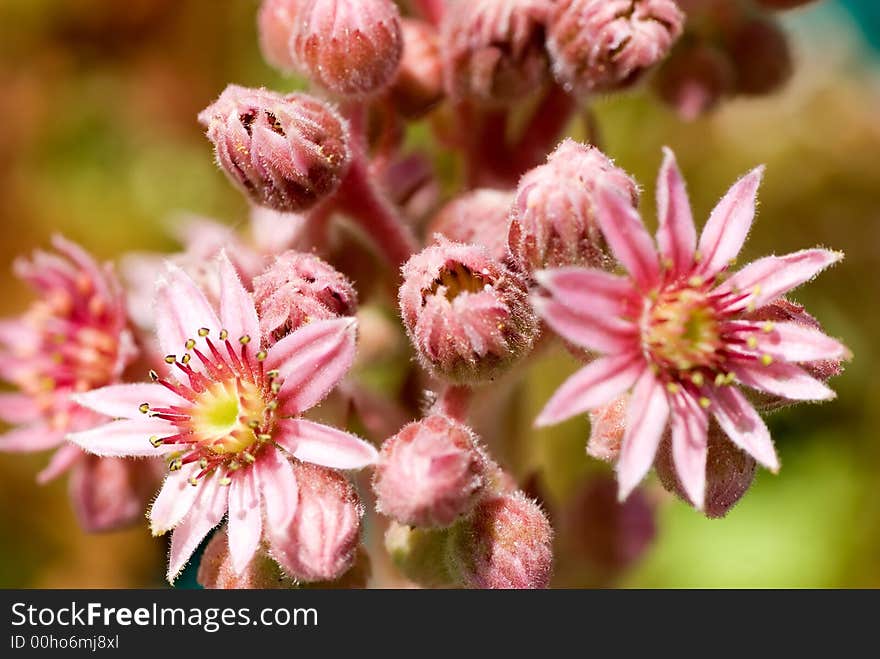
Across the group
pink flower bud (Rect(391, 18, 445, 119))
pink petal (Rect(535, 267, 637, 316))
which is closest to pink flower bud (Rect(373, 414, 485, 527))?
pink petal (Rect(535, 267, 637, 316))

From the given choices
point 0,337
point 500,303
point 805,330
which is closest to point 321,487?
point 500,303

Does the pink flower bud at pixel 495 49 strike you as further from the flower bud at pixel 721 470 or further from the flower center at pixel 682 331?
the flower bud at pixel 721 470

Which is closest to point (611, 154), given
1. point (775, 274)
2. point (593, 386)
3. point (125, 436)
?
point (775, 274)

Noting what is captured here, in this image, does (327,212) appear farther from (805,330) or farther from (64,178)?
(64,178)

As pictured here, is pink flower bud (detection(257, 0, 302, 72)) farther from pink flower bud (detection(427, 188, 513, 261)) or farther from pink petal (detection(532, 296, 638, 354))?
pink petal (detection(532, 296, 638, 354))

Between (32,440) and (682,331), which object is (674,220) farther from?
(32,440)

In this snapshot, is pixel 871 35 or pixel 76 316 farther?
pixel 871 35
